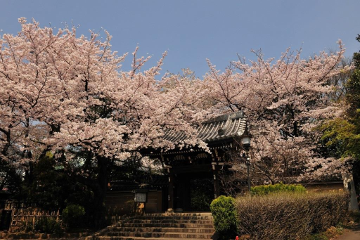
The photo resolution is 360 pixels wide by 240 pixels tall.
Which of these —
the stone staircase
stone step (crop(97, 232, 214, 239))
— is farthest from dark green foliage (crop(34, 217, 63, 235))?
stone step (crop(97, 232, 214, 239))

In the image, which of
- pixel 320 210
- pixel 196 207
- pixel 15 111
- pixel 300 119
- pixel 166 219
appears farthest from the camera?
pixel 300 119

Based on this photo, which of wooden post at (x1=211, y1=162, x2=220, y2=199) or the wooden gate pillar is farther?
the wooden gate pillar

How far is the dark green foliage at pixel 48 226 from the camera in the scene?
14664mm

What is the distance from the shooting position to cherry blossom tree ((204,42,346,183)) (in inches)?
730

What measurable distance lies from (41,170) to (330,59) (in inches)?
874

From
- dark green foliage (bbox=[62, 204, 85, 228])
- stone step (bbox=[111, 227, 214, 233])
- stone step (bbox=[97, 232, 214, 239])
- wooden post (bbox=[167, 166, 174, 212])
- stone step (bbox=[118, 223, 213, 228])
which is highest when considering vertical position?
wooden post (bbox=[167, 166, 174, 212])

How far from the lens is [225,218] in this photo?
11.0 m

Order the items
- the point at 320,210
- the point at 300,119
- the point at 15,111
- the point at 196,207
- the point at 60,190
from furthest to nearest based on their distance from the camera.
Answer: the point at 300,119 < the point at 196,207 < the point at 60,190 < the point at 15,111 < the point at 320,210

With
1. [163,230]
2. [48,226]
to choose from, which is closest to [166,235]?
[163,230]

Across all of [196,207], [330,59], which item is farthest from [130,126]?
[330,59]

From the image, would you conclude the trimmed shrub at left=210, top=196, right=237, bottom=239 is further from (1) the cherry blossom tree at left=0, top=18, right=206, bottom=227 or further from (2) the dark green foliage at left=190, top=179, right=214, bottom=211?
(2) the dark green foliage at left=190, top=179, right=214, bottom=211

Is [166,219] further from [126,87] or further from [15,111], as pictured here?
[15,111]

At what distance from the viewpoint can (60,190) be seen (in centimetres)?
1675

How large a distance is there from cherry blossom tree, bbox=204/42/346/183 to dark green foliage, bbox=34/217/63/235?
12291 mm
